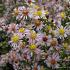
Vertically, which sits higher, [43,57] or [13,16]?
[13,16]

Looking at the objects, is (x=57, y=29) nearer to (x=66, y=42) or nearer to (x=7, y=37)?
(x=66, y=42)

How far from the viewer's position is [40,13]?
72.9 inches

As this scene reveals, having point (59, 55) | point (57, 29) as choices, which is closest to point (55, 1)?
point (57, 29)

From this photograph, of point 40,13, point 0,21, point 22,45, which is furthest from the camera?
point 0,21

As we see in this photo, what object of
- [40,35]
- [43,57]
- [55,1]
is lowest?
[43,57]

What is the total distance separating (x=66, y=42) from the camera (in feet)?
5.94

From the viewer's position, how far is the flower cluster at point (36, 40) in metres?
1.72

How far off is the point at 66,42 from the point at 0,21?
0.44 m

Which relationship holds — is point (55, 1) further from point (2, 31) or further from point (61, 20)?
point (2, 31)

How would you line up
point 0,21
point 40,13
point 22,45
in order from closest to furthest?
1. point 22,45
2. point 40,13
3. point 0,21

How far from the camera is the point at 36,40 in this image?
1.74 metres

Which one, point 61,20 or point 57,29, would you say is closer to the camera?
point 57,29

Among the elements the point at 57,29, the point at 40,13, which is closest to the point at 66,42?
the point at 57,29

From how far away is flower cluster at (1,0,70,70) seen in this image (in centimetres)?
172
